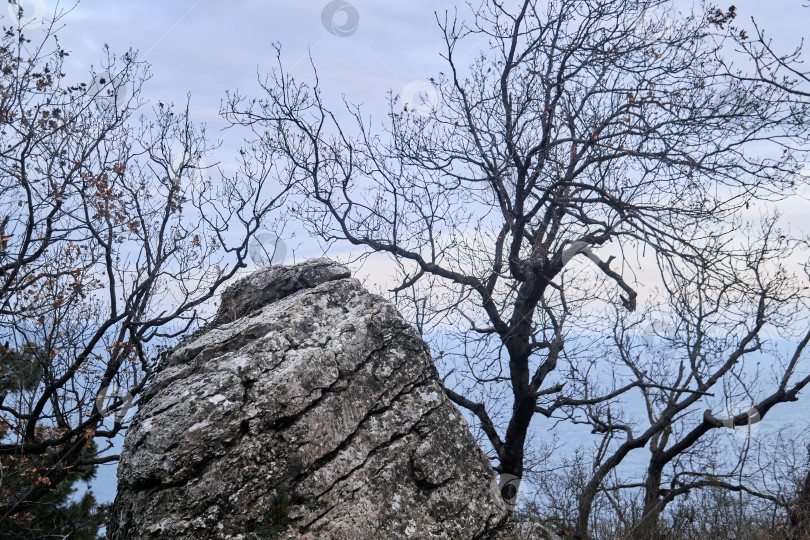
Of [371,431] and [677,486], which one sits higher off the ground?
[677,486]

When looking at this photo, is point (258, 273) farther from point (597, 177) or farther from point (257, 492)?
point (597, 177)

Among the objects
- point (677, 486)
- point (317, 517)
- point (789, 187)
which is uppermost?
point (789, 187)

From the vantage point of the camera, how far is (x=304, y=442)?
13.8 feet

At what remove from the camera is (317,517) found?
13.1 ft

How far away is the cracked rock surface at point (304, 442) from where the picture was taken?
3.92 m

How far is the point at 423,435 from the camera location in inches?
177

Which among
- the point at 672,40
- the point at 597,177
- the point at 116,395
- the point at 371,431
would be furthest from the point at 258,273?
the point at 672,40

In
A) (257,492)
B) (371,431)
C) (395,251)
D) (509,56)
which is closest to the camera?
(257,492)

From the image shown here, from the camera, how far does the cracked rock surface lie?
3924 mm

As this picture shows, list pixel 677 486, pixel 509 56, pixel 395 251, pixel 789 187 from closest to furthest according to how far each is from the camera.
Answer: pixel 789 187, pixel 509 56, pixel 395 251, pixel 677 486

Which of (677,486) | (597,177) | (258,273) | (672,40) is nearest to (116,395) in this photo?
(258,273)

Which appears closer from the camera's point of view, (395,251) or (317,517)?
(317,517)

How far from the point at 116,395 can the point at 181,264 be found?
9.33ft

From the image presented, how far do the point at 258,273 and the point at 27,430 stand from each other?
19.6 feet
